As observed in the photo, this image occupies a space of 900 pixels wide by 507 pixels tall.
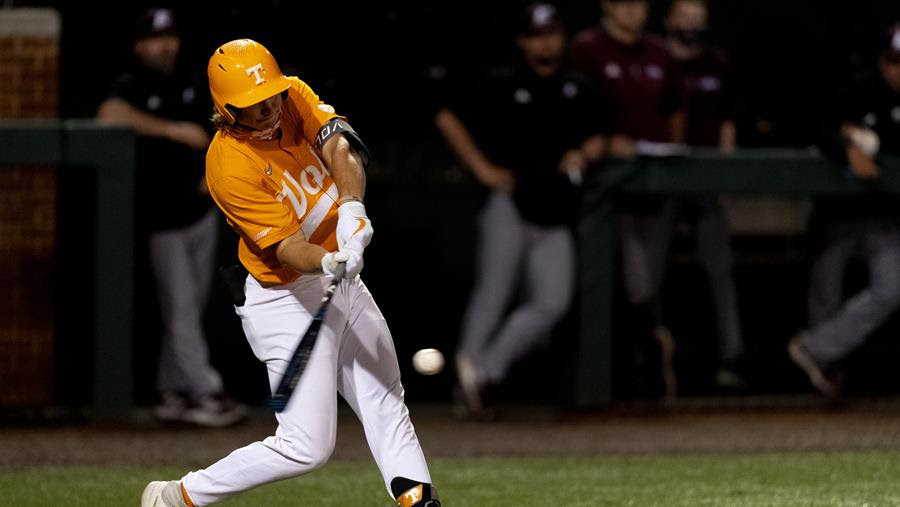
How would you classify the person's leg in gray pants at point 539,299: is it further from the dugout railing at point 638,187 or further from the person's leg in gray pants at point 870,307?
the person's leg in gray pants at point 870,307

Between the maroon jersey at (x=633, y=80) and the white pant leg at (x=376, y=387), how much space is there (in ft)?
11.2

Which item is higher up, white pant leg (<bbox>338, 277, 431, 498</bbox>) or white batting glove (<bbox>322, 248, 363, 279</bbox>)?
white batting glove (<bbox>322, 248, 363, 279</bbox>)

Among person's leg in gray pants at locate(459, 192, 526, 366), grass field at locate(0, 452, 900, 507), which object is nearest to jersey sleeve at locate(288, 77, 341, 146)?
grass field at locate(0, 452, 900, 507)

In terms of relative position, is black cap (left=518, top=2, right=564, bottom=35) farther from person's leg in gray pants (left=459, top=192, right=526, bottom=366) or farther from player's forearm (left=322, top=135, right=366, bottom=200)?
player's forearm (left=322, top=135, right=366, bottom=200)

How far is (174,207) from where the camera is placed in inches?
288

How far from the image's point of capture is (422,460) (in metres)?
4.45

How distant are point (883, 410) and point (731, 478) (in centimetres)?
224

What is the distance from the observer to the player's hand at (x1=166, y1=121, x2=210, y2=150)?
7156mm

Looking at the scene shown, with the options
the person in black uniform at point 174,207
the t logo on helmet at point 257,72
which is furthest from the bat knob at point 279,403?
the person in black uniform at point 174,207

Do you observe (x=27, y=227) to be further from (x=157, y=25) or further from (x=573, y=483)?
(x=573, y=483)

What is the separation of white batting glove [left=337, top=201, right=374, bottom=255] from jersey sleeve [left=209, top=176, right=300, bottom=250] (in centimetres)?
19

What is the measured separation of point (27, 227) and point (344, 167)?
12.5ft

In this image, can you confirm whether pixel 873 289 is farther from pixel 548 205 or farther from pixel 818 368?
pixel 548 205

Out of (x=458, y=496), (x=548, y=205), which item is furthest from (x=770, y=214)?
(x=458, y=496)
